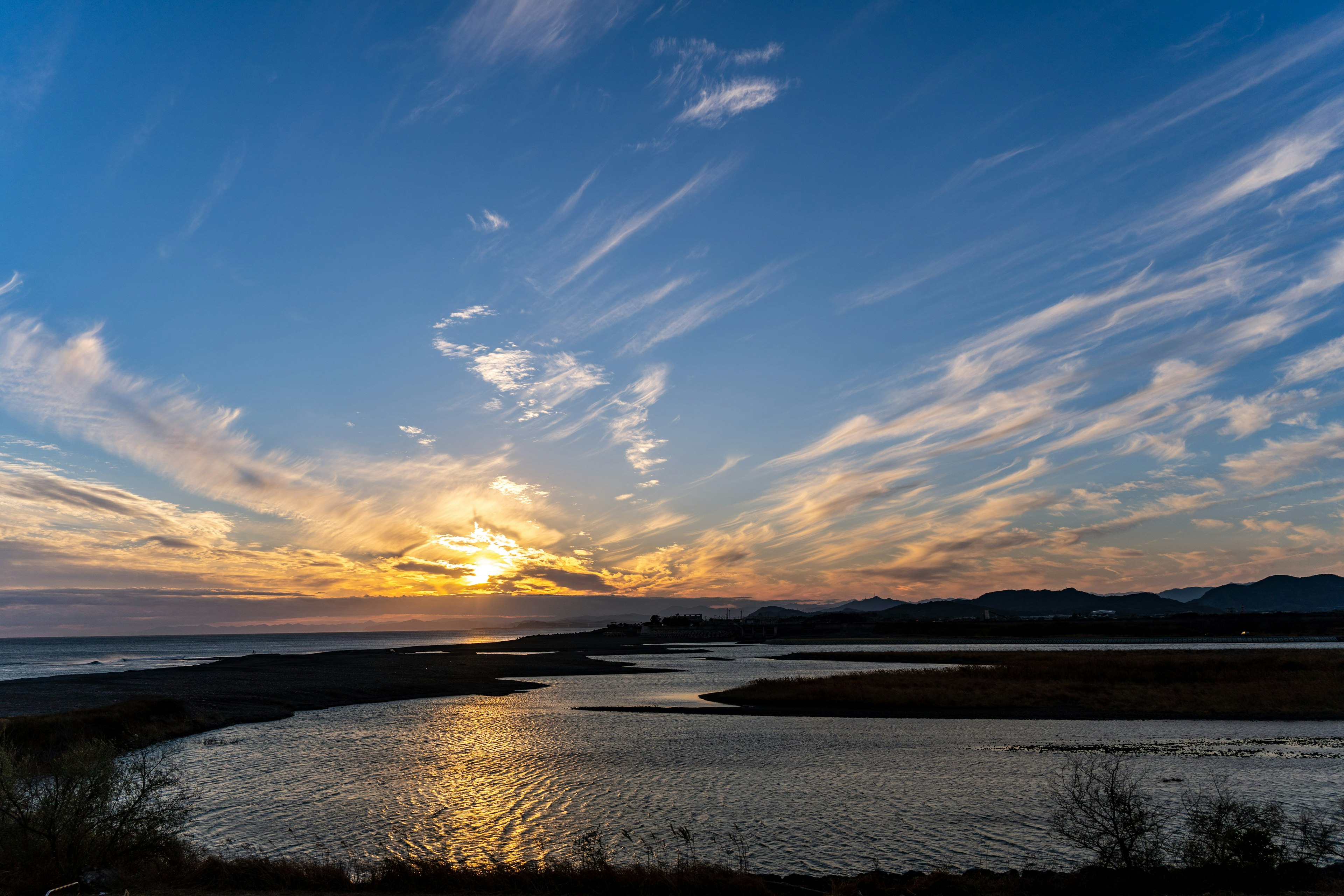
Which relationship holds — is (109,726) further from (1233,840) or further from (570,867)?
(1233,840)

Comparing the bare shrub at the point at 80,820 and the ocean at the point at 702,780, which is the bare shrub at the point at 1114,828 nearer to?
the ocean at the point at 702,780

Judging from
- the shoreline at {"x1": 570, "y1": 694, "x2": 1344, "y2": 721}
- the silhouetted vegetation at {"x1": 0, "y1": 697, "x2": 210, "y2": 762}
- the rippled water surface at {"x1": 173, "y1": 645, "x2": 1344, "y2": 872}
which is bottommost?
the shoreline at {"x1": 570, "y1": 694, "x2": 1344, "y2": 721}

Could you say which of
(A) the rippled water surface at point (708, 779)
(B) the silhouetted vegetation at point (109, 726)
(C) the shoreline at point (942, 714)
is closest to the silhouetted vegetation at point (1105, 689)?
(C) the shoreline at point (942, 714)

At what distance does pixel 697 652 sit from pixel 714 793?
124515 mm

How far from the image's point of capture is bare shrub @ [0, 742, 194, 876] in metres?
14.6

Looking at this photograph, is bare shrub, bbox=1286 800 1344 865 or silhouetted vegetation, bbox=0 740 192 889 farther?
bare shrub, bbox=1286 800 1344 865

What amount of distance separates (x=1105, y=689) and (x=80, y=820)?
56768 millimetres

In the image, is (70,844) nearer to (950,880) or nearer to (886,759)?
(950,880)

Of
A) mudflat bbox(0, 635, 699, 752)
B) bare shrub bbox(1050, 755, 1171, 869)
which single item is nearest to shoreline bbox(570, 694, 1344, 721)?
mudflat bbox(0, 635, 699, 752)

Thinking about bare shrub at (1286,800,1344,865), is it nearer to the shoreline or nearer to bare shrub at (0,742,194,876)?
the shoreline

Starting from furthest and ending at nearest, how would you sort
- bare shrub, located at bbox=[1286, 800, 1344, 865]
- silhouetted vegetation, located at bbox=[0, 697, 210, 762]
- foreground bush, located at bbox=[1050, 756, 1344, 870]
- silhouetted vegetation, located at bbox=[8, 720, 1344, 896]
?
silhouetted vegetation, located at bbox=[0, 697, 210, 762], bare shrub, located at bbox=[1286, 800, 1344, 865], foreground bush, located at bbox=[1050, 756, 1344, 870], silhouetted vegetation, located at bbox=[8, 720, 1344, 896]

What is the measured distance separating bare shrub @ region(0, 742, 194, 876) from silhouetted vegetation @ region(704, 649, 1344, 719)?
1641 inches

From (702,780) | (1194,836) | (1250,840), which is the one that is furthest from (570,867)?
(1250,840)

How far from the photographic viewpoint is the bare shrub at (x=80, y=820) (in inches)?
574
